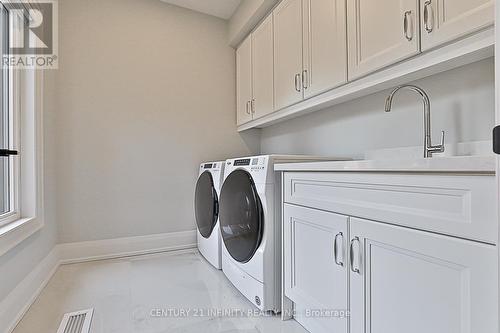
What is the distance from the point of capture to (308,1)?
1.84m

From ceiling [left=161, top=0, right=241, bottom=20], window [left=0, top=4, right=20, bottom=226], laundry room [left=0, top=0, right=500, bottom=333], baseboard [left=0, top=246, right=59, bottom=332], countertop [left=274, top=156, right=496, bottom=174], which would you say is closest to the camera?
countertop [left=274, top=156, right=496, bottom=174]

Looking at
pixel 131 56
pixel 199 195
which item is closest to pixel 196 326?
pixel 199 195

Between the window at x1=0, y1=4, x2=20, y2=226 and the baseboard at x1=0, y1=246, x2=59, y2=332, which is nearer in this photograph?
the baseboard at x1=0, y1=246, x2=59, y2=332

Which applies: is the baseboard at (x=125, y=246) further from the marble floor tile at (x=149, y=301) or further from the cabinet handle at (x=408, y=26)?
the cabinet handle at (x=408, y=26)

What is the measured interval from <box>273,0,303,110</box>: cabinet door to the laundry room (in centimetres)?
2

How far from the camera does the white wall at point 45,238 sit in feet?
4.71

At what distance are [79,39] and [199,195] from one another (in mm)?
1708

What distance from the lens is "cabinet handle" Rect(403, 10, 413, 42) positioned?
3.95 ft

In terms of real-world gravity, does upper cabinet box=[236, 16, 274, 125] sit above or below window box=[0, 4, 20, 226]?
above

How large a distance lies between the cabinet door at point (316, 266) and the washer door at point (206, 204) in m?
0.90

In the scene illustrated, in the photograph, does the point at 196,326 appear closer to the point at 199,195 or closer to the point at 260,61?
the point at 199,195

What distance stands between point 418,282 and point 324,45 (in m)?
1.38

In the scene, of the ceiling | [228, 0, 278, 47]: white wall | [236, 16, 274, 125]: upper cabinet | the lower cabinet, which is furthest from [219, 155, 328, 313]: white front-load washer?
the ceiling

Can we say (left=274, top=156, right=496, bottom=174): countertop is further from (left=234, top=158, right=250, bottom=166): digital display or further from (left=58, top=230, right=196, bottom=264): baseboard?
(left=58, top=230, right=196, bottom=264): baseboard
